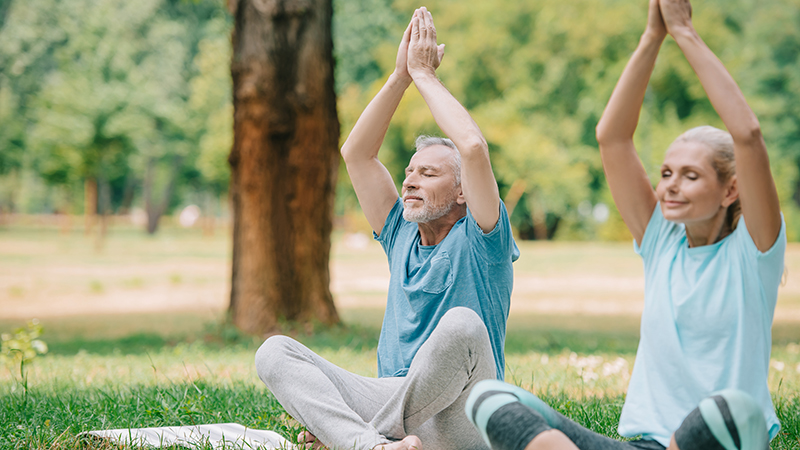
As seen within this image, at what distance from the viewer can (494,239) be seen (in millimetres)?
2986

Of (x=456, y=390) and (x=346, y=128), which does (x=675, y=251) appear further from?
(x=346, y=128)

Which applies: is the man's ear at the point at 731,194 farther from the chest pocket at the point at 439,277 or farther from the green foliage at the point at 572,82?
the green foliage at the point at 572,82

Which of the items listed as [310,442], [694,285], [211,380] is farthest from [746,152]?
[211,380]

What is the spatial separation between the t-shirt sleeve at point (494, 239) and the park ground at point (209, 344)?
1047 mm

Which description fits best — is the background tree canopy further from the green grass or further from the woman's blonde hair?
the woman's blonde hair

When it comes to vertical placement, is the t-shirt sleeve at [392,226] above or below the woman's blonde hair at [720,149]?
below

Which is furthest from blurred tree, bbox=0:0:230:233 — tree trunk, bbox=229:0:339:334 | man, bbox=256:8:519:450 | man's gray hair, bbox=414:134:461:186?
man, bbox=256:8:519:450

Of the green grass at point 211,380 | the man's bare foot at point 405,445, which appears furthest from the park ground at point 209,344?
the man's bare foot at point 405,445

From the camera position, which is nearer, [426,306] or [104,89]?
[426,306]

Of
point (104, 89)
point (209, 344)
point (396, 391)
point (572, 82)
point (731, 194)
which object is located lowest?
point (209, 344)

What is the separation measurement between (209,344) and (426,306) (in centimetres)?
508

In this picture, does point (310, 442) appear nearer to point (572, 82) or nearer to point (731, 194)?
point (731, 194)

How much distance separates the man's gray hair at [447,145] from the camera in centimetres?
330

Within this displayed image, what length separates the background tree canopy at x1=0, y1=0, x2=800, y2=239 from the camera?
A: 1331 inches
